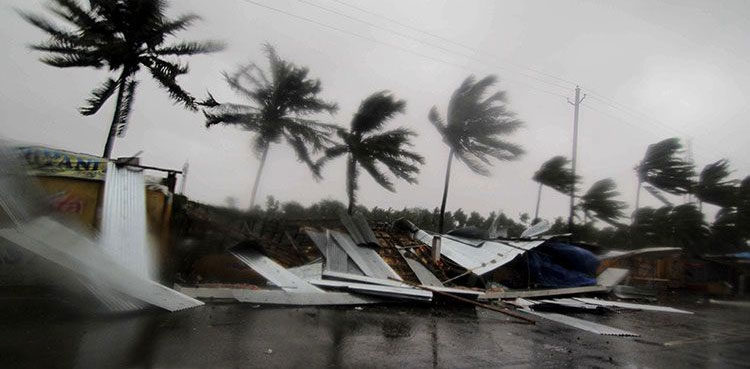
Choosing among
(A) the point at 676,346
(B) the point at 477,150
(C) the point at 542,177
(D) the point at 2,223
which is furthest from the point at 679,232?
(D) the point at 2,223

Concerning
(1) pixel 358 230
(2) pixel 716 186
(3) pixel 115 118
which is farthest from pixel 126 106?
(2) pixel 716 186

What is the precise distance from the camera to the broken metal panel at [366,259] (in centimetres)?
860

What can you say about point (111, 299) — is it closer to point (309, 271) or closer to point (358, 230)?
point (309, 271)

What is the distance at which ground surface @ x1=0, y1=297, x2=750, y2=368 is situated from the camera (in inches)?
132

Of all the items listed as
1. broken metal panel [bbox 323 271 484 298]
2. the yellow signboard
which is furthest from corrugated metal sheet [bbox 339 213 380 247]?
the yellow signboard

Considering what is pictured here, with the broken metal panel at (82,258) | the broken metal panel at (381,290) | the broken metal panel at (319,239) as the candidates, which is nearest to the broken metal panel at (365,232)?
the broken metal panel at (319,239)

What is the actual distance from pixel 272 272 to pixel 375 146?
10.5 m

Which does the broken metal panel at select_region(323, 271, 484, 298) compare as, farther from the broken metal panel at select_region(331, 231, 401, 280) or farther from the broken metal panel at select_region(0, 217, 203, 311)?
the broken metal panel at select_region(0, 217, 203, 311)

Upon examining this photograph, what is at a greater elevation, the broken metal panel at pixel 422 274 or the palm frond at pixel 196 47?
the palm frond at pixel 196 47

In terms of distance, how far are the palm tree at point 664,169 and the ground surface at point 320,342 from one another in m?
22.0

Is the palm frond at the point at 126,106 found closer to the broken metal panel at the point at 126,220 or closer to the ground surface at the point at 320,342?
the broken metal panel at the point at 126,220

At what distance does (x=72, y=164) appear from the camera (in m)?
6.36

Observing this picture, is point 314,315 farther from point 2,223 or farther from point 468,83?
point 468,83

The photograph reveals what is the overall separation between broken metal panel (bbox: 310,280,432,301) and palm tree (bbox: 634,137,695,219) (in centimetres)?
2376
